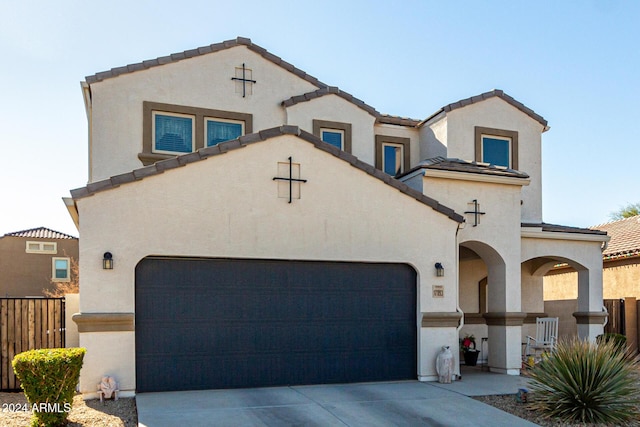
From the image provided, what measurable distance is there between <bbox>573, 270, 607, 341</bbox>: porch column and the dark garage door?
19.1 ft

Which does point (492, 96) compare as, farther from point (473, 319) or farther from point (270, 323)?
point (270, 323)

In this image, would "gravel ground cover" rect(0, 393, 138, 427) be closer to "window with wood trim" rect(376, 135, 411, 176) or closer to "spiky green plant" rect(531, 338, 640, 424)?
"spiky green plant" rect(531, 338, 640, 424)

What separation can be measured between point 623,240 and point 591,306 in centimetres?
850

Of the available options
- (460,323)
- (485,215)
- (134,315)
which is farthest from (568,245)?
(134,315)

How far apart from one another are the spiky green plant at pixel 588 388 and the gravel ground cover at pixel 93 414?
6.91m

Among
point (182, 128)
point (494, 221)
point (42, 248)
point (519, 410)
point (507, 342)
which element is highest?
point (182, 128)

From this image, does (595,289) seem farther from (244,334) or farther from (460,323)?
(244,334)

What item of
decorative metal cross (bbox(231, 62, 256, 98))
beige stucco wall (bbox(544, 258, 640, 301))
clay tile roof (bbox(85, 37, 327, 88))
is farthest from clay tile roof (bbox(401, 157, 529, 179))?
beige stucco wall (bbox(544, 258, 640, 301))

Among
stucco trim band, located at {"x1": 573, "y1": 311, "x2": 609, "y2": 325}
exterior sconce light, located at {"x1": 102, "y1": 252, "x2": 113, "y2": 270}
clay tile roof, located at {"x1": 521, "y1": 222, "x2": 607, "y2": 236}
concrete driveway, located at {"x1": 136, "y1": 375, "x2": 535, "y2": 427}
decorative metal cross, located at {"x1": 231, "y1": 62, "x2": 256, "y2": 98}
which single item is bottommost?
concrete driveway, located at {"x1": 136, "y1": 375, "x2": 535, "y2": 427}

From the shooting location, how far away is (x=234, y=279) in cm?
1162

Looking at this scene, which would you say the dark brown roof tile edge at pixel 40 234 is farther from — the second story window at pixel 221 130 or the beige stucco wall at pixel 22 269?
the second story window at pixel 221 130

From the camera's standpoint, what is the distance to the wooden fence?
11.7 meters

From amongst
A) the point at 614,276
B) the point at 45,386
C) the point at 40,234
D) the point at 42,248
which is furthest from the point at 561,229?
the point at 40,234

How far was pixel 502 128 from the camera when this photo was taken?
56.2 feet
